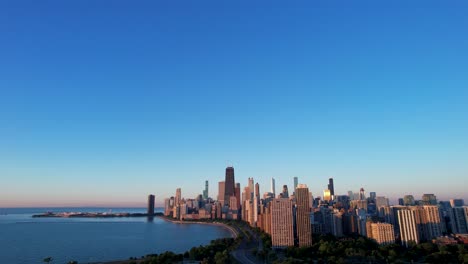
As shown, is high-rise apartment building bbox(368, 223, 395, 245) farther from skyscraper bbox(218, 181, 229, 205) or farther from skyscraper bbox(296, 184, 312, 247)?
skyscraper bbox(218, 181, 229, 205)

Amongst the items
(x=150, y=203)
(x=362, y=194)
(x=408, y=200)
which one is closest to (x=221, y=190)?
(x=150, y=203)

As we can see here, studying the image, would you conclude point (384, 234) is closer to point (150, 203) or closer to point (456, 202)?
point (456, 202)

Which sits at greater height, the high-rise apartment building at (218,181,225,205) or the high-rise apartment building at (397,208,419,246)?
the high-rise apartment building at (218,181,225,205)

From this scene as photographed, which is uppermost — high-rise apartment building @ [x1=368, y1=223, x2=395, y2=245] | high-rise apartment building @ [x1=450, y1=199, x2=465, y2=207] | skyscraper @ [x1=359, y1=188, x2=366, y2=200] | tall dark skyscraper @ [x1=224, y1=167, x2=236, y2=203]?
tall dark skyscraper @ [x1=224, y1=167, x2=236, y2=203]

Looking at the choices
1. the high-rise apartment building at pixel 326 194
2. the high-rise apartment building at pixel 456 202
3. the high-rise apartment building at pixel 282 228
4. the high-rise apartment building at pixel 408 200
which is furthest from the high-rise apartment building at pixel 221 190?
the high-rise apartment building at pixel 282 228

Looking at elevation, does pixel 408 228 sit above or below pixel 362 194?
below

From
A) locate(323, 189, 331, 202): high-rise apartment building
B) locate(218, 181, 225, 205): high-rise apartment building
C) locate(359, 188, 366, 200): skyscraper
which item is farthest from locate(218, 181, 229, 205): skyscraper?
locate(359, 188, 366, 200): skyscraper

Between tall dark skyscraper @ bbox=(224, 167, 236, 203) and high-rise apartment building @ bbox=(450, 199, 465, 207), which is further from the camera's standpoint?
tall dark skyscraper @ bbox=(224, 167, 236, 203)

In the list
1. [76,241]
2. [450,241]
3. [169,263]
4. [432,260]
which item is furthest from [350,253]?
[76,241]

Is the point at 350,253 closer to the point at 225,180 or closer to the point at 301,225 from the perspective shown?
the point at 301,225
